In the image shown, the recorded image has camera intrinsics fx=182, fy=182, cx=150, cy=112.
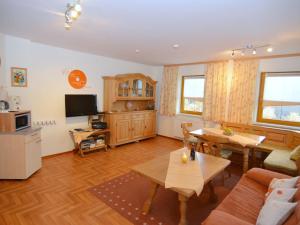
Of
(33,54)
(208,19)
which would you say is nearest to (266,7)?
(208,19)

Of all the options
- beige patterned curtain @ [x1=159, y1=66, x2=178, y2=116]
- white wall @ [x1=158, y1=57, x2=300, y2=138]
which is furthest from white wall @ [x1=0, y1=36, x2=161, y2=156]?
white wall @ [x1=158, y1=57, x2=300, y2=138]

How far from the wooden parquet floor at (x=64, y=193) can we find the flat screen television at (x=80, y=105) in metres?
0.96

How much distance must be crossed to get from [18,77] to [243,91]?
461 cm

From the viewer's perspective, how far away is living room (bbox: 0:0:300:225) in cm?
196

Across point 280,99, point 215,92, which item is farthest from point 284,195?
point 215,92

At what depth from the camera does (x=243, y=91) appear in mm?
4176

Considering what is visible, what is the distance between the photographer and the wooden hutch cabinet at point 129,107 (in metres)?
4.56

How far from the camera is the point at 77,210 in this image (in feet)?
7.27

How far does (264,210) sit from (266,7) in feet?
6.06

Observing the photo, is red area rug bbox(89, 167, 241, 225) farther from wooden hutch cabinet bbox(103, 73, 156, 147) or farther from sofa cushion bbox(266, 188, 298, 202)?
wooden hutch cabinet bbox(103, 73, 156, 147)

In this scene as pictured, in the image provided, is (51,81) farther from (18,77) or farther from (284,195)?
(284,195)

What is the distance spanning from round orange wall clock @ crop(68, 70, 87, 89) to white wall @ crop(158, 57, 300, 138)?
2764 mm

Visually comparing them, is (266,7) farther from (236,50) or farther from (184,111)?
(184,111)

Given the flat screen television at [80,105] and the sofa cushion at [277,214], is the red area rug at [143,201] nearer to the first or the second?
the sofa cushion at [277,214]
